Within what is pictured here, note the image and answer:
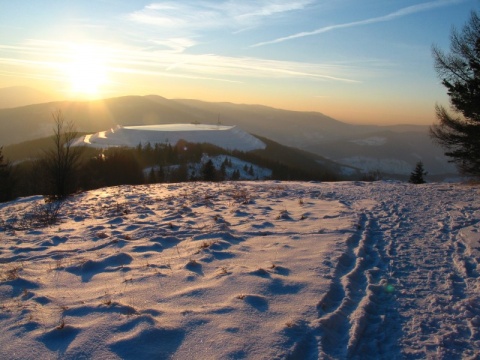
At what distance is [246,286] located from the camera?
18.4 feet

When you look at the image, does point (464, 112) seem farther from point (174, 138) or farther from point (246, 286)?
point (174, 138)

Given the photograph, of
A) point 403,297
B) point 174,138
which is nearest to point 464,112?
point 403,297

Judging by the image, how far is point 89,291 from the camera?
5707mm

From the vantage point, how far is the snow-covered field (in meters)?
4.09

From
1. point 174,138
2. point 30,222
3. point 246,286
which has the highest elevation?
point 174,138

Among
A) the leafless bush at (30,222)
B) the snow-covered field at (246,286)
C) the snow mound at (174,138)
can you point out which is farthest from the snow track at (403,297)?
the snow mound at (174,138)

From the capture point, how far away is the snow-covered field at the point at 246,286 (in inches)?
161

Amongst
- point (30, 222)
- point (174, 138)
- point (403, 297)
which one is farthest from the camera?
point (174, 138)

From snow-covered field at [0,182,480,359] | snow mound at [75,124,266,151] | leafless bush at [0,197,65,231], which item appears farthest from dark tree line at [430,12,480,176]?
snow mound at [75,124,266,151]

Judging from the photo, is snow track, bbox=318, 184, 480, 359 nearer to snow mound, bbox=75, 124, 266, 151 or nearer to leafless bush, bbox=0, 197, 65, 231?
leafless bush, bbox=0, 197, 65, 231

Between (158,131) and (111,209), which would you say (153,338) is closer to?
(111,209)

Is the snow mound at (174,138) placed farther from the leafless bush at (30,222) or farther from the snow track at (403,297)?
the snow track at (403,297)

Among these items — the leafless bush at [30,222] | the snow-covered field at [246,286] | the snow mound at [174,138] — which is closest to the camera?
the snow-covered field at [246,286]

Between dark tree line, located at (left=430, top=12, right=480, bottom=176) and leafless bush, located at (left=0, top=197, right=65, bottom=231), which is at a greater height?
dark tree line, located at (left=430, top=12, right=480, bottom=176)
